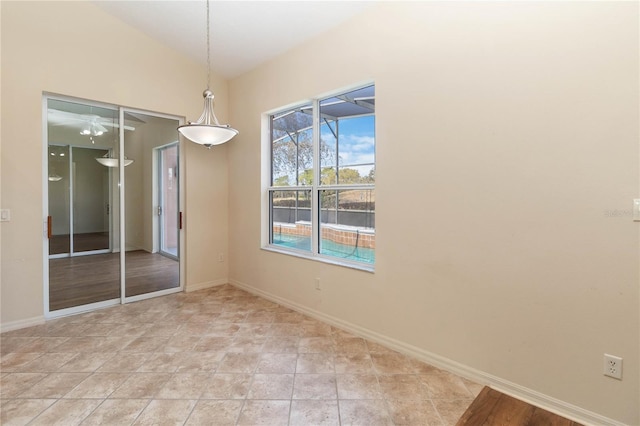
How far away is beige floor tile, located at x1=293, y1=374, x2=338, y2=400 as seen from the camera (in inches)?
80.7

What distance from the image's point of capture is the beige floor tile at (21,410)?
179cm

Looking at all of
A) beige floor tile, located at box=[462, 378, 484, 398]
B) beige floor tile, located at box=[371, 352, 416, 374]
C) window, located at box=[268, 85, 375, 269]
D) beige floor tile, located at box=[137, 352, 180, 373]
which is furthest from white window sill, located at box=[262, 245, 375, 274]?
beige floor tile, located at box=[137, 352, 180, 373]

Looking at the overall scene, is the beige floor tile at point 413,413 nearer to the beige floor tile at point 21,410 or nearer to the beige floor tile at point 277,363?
the beige floor tile at point 277,363

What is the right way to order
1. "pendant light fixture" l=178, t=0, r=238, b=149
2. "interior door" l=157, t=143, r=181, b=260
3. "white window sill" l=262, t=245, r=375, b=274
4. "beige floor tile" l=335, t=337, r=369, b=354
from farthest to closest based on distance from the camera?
"interior door" l=157, t=143, r=181, b=260 < "white window sill" l=262, t=245, r=375, b=274 < "beige floor tile" l=335, t=337, r=369, b=354 < "pendant light fixture" l=178, t=0, r=238, b=149

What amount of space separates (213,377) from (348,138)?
2.50 meters

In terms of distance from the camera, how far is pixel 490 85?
2.09m

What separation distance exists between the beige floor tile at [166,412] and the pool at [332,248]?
1.86 m

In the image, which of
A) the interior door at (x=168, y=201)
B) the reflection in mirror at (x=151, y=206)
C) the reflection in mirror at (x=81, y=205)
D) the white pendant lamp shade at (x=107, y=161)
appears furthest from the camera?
the interior door at (x=168, y=201)

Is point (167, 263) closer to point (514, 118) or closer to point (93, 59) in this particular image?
point (93, 59)

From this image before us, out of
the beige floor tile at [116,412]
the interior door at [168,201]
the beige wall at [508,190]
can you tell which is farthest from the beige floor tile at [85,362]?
the beige wall at [508,190]

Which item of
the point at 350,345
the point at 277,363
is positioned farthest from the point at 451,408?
the point at 277,363

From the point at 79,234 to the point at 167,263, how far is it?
1095mm

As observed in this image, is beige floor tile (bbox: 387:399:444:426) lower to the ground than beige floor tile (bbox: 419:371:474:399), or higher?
lower

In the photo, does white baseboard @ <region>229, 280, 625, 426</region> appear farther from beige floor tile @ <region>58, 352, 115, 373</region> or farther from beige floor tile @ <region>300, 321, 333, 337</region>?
beige floor tile @ <region>58, 352, 115, 373</region>
